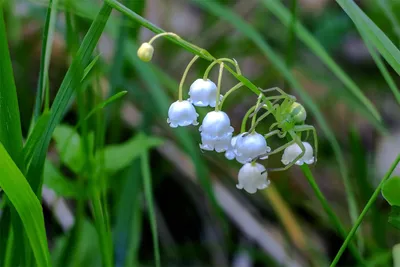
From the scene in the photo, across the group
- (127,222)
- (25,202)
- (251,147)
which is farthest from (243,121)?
(127,222)

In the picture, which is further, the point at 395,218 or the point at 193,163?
the point at 193,163

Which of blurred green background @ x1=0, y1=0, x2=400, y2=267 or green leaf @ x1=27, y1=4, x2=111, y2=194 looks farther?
blurred green background @ x1=0, y1=0, x2=400, y2=267

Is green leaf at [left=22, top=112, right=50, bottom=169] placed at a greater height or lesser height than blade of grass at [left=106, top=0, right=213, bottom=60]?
lesser

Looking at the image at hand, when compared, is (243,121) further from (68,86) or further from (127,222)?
(127,222)

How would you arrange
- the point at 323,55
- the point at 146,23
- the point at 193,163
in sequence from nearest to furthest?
1. the point at 146,23
2. the point at 323,55
3. the point at 193,163

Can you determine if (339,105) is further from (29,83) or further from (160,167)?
(29,83)

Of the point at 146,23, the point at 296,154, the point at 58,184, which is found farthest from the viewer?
the point at 58,184

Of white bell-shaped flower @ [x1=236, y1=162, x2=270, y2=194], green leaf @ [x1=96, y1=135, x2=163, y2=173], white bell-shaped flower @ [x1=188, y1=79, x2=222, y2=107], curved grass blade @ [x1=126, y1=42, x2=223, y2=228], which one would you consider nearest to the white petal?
white bell-shaped flower @ [x1=188, y1=79, x2=222, y2=107]

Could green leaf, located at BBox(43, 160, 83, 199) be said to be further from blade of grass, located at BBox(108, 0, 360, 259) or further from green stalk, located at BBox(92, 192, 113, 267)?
blade of grass, located at BBox(108, 0, 360, 259)
